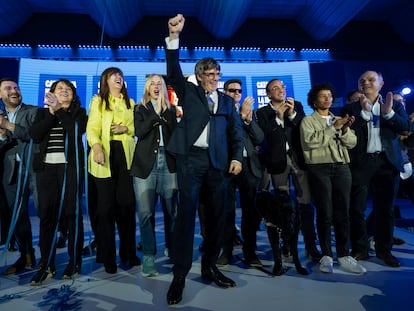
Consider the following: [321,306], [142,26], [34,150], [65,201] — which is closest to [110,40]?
[142,26]

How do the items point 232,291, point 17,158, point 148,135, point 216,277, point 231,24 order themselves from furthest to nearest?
1. point 231,24
2. point 17,158
3. point 148,135
4. point 216,277
5. point 232,291

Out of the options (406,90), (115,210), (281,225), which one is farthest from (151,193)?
(406,90)

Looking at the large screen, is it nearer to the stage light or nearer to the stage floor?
the stage light

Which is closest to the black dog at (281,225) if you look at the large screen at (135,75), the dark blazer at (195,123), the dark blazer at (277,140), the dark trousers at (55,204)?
the dark blazer at (277,140)

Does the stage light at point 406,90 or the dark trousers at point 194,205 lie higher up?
the stage light at point 406,90

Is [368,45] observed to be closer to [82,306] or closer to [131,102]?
[131,102]

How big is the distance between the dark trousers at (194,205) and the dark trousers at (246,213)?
47cm

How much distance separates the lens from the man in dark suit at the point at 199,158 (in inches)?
71.1

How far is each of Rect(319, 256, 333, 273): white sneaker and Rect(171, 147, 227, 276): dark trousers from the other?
840mm

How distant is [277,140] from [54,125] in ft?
5.86

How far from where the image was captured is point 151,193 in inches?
88.4

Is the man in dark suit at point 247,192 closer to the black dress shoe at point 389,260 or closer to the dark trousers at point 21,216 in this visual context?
the black dress shoe at point 389,260

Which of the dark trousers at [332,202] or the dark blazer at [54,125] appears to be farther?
the dark trousers at [332,202]

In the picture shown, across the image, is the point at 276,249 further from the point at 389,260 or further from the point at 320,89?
the point at 320,89
